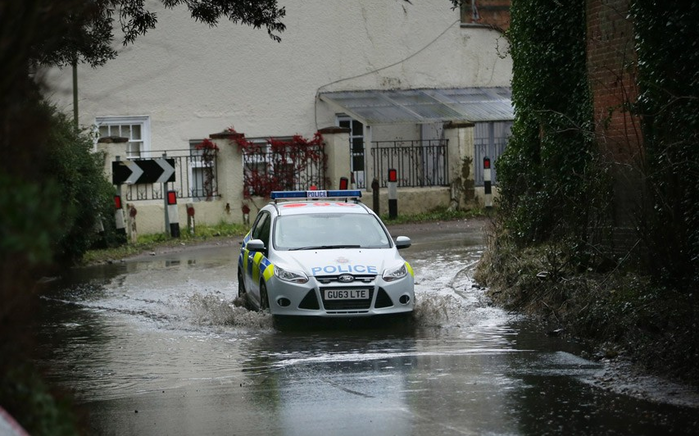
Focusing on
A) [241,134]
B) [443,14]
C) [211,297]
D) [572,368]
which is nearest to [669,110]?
[572,368]

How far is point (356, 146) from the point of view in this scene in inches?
1412

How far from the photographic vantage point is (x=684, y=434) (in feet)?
26.2

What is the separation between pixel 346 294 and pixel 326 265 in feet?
1.64

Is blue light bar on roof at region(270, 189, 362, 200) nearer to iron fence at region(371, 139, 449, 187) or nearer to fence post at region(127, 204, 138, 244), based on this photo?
fence post at region(127, 204, 138, 244)

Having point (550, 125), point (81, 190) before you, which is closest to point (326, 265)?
point (550, 125)

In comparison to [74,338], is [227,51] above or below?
above

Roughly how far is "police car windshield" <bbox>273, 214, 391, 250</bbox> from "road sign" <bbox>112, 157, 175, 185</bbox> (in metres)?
11.5

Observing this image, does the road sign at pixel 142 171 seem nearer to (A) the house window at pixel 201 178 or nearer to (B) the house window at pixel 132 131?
(A) the house window at pixel 201 178

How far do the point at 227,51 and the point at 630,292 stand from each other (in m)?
22.0

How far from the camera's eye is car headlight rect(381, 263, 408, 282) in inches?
544

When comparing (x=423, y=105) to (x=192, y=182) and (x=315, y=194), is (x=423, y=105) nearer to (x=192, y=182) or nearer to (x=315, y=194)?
(x=192, y=182)

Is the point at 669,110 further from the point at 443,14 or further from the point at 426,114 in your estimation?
the point at 443,14

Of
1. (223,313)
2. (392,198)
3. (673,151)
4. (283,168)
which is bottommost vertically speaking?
(223,313)

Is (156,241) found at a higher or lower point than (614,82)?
lower
